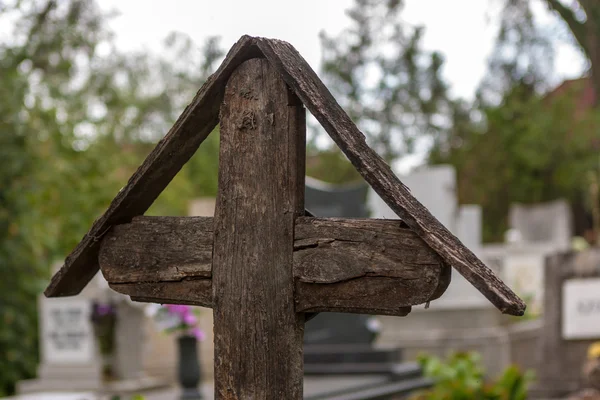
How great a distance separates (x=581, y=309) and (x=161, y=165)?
Answer: 22.5 ft

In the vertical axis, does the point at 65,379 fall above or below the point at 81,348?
below

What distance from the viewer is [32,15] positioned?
38.3 ft

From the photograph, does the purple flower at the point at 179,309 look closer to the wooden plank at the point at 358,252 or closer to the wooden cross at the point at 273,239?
the wooden cross at the point at 273,239

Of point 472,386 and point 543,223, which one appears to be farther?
point 543,223

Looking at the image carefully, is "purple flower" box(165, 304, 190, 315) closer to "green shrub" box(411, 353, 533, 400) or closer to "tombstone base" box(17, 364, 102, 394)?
"green shrub" box(411, 353, 533, 400)

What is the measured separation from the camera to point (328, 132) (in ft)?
7.05

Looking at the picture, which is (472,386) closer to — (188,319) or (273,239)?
(188,319)

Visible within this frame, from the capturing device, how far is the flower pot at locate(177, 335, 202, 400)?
7504 mm

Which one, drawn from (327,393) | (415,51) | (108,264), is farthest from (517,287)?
(108,264)

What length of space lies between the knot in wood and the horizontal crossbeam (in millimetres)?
293

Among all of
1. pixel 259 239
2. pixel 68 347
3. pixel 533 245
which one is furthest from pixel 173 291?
pixel 533 245

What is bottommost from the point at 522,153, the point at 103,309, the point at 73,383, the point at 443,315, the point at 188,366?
the point at 73,383

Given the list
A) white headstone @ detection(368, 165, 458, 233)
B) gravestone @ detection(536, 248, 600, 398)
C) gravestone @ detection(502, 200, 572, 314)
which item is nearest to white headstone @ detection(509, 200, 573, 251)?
gravestone @ detection(502, 200, 572, 314)

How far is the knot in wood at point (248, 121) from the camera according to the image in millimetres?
2229
